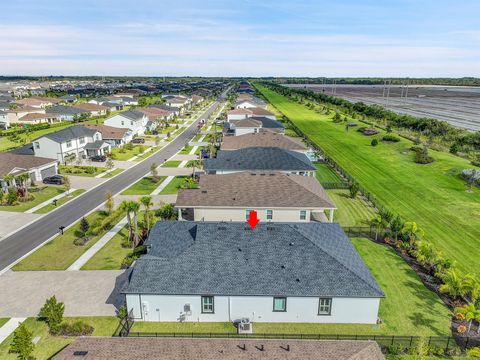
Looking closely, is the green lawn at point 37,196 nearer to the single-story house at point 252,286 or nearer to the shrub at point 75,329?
the shrub at point 75,329

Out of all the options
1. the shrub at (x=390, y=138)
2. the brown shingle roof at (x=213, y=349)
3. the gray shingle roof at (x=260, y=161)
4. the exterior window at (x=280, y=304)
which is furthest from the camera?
the shrub at (x=390, y=138)

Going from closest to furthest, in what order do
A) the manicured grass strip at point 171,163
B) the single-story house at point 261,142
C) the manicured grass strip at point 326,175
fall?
1. the manicured grass strip at point 326,175
2. the single-story house at point 261,142
3. the manicured grass strip at point 171,163

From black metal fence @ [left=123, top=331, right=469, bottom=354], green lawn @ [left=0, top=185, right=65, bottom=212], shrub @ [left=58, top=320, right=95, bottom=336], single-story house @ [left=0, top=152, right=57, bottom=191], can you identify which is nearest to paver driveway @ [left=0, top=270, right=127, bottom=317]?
shrub @ [left=58, top=320, right=95, bottom=336]

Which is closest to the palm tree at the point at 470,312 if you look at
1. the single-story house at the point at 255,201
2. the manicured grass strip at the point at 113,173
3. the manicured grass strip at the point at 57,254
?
the single-story house at the point at 255,201

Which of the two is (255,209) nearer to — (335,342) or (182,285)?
(182,285)

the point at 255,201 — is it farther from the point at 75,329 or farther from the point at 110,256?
the point at 75,329

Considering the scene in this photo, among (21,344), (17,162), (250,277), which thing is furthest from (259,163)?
(17,162)

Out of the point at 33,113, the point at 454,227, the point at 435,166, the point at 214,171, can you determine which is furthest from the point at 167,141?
the point at 454,227
